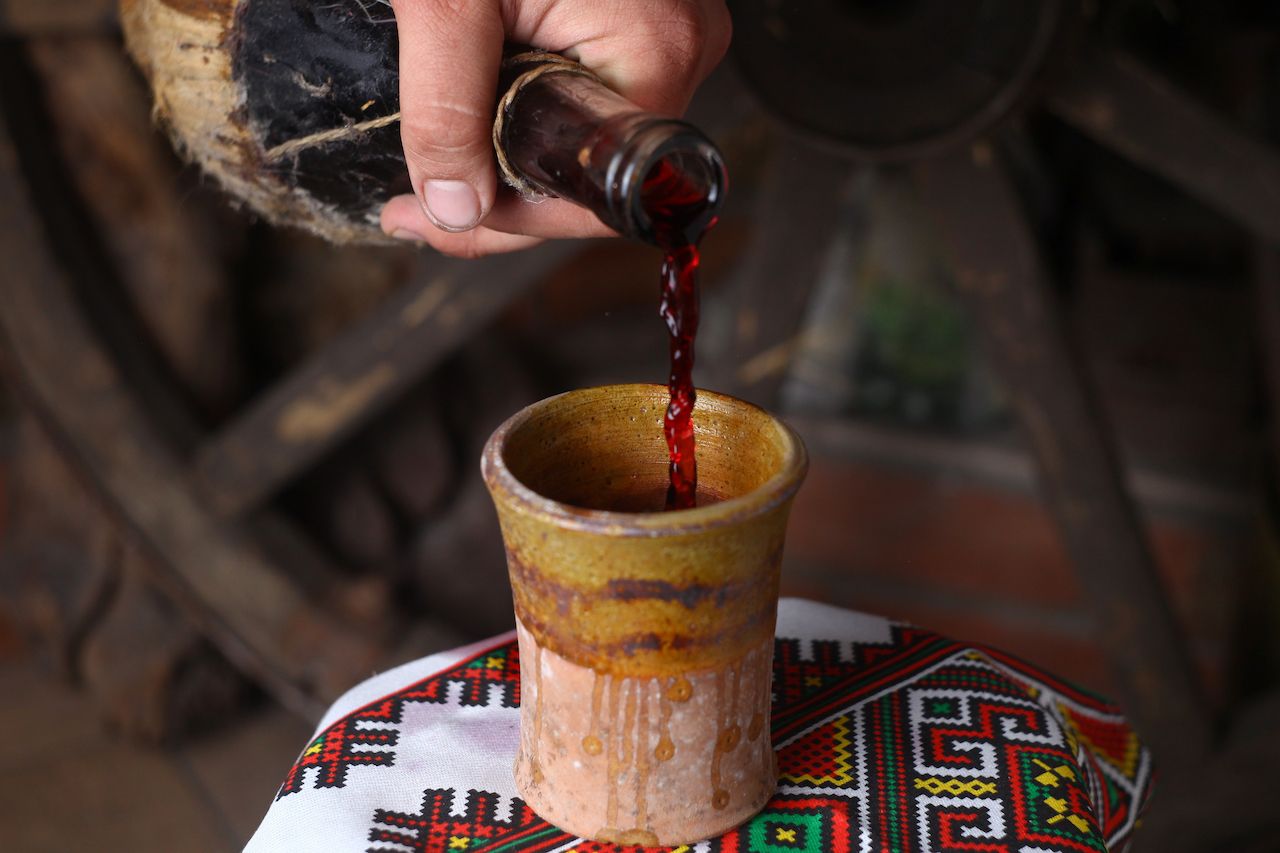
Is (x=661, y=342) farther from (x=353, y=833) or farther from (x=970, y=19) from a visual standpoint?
(x=353, y=833)

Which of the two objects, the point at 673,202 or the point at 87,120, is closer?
the point at 673,202

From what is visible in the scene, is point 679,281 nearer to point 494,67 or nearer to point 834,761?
point 494,67

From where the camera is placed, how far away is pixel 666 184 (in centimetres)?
69

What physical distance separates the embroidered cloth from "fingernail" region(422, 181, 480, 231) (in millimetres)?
305

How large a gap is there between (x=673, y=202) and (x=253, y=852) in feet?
1.40

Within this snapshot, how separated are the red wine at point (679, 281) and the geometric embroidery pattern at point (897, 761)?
0.19 meters

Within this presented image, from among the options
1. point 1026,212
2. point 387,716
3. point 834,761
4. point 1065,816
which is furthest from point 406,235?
point 1026,212

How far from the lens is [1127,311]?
1737 millimetres

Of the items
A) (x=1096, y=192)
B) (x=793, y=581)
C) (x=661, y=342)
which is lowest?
(x=793, y=581)

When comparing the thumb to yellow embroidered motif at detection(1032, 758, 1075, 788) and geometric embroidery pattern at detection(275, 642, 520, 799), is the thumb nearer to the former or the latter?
geometric embroidery pattern at detection(275, 642, 520, 799)

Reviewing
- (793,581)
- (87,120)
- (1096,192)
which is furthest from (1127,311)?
(87,120)

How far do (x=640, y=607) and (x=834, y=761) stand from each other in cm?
20

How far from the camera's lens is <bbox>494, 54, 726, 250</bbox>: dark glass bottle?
0.61 meters

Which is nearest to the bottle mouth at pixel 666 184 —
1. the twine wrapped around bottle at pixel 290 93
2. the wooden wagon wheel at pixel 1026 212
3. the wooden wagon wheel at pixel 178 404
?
the twine wrapped around bottle at pixel 290 93
